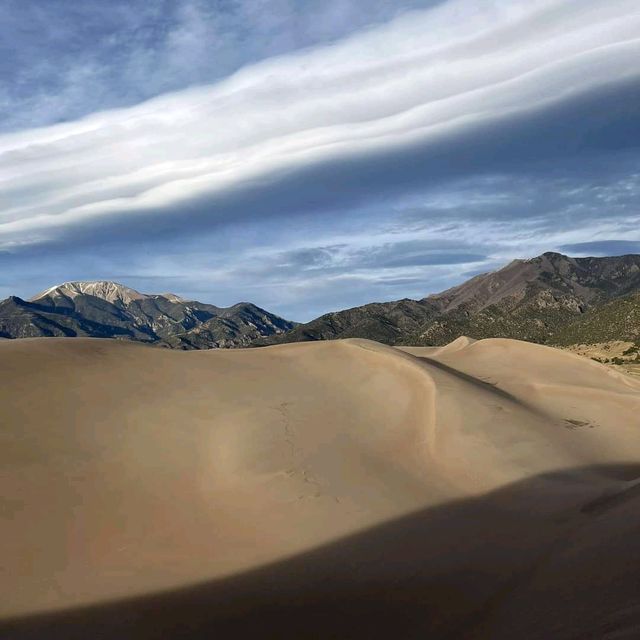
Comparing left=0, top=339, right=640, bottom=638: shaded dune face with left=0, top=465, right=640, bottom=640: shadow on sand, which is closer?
left=0, top=465, right=640, bottom=640: shadow on sand

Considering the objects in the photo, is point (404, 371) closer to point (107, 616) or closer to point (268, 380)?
point (268, 380)

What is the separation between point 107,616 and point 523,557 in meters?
A: 6.41

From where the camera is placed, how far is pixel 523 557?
9.53 meters

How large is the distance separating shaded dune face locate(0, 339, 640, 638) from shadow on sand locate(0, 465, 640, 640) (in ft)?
0.12

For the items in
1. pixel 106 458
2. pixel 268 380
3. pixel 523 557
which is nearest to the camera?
pixel 523 557

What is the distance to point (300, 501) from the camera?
1285cm

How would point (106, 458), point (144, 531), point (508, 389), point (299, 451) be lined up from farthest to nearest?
point (508, 389) → point (299, 451) → point (106, 458) → point (144, 531)

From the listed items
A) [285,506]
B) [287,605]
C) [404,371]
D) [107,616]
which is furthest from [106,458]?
[404,371]

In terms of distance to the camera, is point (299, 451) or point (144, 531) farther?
point (299, 451)

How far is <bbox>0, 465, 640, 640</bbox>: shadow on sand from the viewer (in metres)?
7.13

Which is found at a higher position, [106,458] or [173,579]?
[106,458]

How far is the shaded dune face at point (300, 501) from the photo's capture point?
8.30m

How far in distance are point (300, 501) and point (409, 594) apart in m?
4.46

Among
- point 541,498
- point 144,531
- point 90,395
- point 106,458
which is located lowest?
point 541,498
